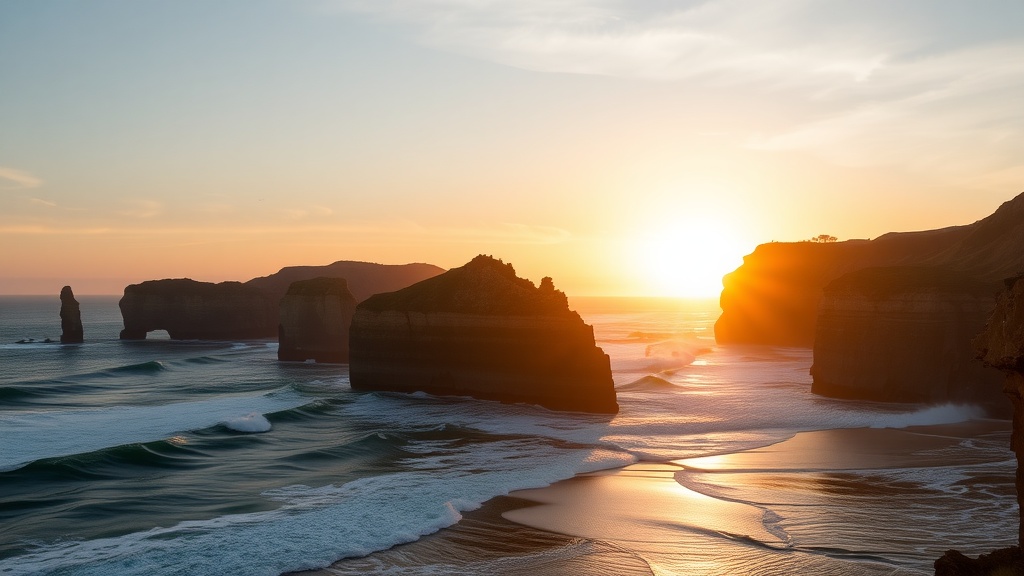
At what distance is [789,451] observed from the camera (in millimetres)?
23828

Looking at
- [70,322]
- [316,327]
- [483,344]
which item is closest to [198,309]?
[70,322]

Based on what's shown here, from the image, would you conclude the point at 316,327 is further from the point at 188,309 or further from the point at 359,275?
the point at 359,275

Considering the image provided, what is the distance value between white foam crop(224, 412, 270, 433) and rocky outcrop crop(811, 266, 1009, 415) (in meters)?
23.8

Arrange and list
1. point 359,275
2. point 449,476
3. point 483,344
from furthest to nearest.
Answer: point 359,275
point 483,344
point 449,476

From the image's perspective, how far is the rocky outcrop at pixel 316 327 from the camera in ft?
193

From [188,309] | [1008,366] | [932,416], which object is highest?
[188,309]

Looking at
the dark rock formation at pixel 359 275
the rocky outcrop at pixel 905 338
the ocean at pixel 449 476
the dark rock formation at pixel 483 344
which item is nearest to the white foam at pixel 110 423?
the ocean at pixel 449 476

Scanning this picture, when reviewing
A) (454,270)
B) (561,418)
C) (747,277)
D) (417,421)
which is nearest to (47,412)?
(417,421)

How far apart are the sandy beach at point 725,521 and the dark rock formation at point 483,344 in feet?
30.5

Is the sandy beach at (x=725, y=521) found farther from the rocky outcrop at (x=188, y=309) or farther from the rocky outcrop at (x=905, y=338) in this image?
the rocky outcrop at (x=188, y=309)

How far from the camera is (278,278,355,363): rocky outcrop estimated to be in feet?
193

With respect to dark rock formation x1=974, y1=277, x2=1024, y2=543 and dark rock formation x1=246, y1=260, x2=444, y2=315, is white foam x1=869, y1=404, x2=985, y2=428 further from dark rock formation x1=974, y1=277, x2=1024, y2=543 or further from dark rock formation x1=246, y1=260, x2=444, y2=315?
dark rock formation x1=246, y1=260, x2=444, y2=315

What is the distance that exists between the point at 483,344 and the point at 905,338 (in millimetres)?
16874

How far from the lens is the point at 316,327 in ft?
195
